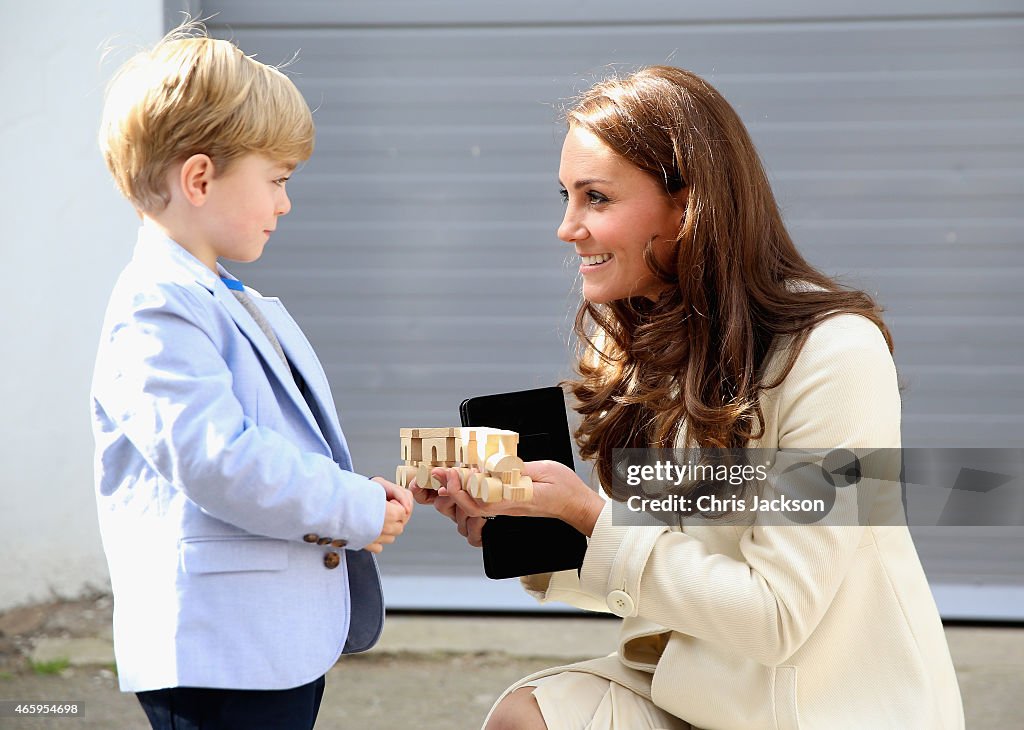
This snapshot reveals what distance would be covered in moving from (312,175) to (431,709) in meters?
2.15

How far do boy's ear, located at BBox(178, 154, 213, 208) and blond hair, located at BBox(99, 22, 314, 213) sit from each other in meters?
0.02

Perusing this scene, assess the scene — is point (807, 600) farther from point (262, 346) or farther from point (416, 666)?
point (416, 666)

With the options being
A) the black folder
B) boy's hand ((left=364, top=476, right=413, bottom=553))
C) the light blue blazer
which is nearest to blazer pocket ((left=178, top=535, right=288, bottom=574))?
the light blue blazer

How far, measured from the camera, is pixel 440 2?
14.5ft

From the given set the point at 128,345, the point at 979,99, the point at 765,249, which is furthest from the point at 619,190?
the point at 979,99

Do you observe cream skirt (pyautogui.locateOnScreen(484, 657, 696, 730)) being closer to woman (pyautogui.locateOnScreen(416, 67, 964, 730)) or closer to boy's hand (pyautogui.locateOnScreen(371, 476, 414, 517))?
woman (pyautogui.locateOnScreen(416, 67, 964, 730))

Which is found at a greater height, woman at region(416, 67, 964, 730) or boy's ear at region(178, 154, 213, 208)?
boy's ear at region(178, 154, 213, 208)

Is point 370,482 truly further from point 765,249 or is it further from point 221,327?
point 765,249

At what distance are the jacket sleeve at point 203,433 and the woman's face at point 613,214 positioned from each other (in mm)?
678

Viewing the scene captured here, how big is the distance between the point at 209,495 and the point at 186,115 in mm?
587

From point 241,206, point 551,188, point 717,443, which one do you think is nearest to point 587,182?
point 717,443

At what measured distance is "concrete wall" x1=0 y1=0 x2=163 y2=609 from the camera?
4.18m

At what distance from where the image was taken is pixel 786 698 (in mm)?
1835

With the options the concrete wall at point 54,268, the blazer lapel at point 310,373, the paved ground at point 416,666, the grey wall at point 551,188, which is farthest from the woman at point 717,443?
the concrete wall at point 54,268
